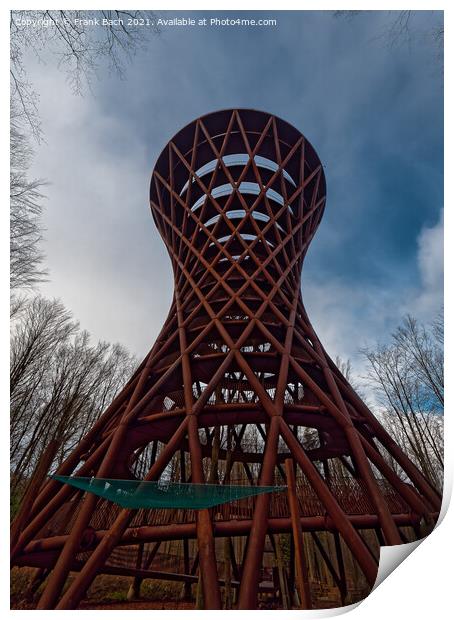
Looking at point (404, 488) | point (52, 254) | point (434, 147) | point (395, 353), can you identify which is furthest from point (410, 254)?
point (52, 254)

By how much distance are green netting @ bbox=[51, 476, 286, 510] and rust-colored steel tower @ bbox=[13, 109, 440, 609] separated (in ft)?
0.48

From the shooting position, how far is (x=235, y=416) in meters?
6.07

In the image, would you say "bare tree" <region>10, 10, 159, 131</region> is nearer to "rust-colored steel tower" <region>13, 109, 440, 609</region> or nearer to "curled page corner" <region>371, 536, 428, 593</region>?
"rust-colored steel tower" <region>13, 109, 440, 609</region>

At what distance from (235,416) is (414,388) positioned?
3.78 meters

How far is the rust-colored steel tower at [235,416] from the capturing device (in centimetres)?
443

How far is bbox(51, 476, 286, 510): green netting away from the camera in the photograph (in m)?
4.43

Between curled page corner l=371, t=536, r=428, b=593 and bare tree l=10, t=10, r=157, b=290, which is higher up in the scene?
bare tree l=10, t=10, r=157, b=290

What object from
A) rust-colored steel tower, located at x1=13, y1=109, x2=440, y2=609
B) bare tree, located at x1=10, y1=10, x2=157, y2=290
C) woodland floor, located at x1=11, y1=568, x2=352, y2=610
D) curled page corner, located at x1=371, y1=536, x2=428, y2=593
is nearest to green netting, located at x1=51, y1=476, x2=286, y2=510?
rust-colored steel tower, located at x1=13, y1=109, x2=440, y2=609

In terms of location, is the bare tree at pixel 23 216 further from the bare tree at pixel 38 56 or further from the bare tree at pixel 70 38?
the bare tree at pixel 70 38

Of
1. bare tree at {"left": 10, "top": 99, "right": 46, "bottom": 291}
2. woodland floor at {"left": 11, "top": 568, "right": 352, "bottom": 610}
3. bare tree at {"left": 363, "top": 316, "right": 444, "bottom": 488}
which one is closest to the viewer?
woodland floor at {"left": 11, "top": 568, "right": 352, "bottom": 610}

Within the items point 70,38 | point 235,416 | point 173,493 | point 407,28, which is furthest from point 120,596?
point 407,28

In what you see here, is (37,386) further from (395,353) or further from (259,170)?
(259,170)

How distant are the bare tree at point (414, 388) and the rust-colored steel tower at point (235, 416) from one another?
0.63 meters

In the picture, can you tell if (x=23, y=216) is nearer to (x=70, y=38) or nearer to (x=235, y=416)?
(x=70, y=38)
